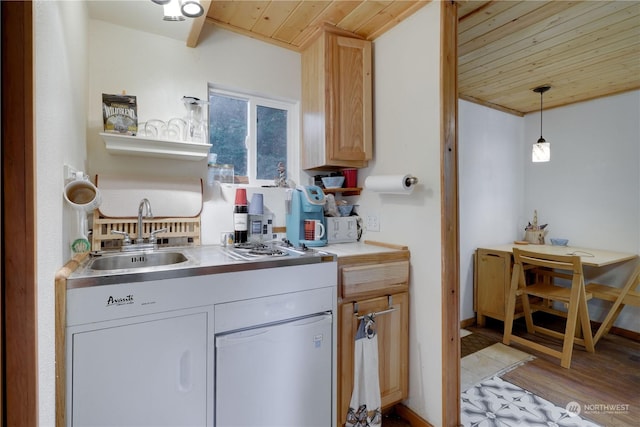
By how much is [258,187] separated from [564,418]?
88.4 inches

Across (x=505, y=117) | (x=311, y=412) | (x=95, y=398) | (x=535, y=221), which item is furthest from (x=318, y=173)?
Result: (x=535, y=221)

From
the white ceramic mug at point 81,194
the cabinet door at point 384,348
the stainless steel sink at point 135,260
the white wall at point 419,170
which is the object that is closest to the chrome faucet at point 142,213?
the stainless steel sink at point 135,260

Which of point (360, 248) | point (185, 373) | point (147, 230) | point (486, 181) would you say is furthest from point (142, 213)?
point (486, 181)

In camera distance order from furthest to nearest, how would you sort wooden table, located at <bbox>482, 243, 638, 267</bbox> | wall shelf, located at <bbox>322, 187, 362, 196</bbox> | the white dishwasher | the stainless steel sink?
wooden table, located at <bbox>482, 243, 638, 267</bbox>
wall shelf, located at <bbox>322, 187, 362, 196</bbox>
the stainless steel sink
the white dishwasher

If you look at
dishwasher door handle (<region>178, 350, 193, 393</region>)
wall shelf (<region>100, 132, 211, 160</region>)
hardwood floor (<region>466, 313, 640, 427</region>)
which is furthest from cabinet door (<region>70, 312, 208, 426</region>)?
hardwood floor (<region>466, 313, 640, 427</region>)

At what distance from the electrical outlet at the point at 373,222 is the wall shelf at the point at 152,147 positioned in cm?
111

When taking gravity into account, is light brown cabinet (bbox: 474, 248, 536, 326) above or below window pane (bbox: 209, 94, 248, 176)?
below

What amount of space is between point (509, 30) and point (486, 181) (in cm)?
160

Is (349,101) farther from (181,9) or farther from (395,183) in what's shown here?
(181,9)

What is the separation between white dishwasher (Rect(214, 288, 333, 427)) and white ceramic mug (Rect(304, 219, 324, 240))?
1.51 ft

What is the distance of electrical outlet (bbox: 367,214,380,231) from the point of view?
6.51 feet

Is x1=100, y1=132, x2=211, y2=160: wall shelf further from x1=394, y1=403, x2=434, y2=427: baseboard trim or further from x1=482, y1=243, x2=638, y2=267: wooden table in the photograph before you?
x1=482, y1=243, x2=638, y2=267: wooden table

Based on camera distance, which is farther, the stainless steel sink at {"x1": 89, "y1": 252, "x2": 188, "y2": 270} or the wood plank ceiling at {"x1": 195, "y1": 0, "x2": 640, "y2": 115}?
the wood plank ceiling at {"x1": 195, "y1": 0, "x2": 640, "y2": 115}

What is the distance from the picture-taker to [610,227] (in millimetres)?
2955
